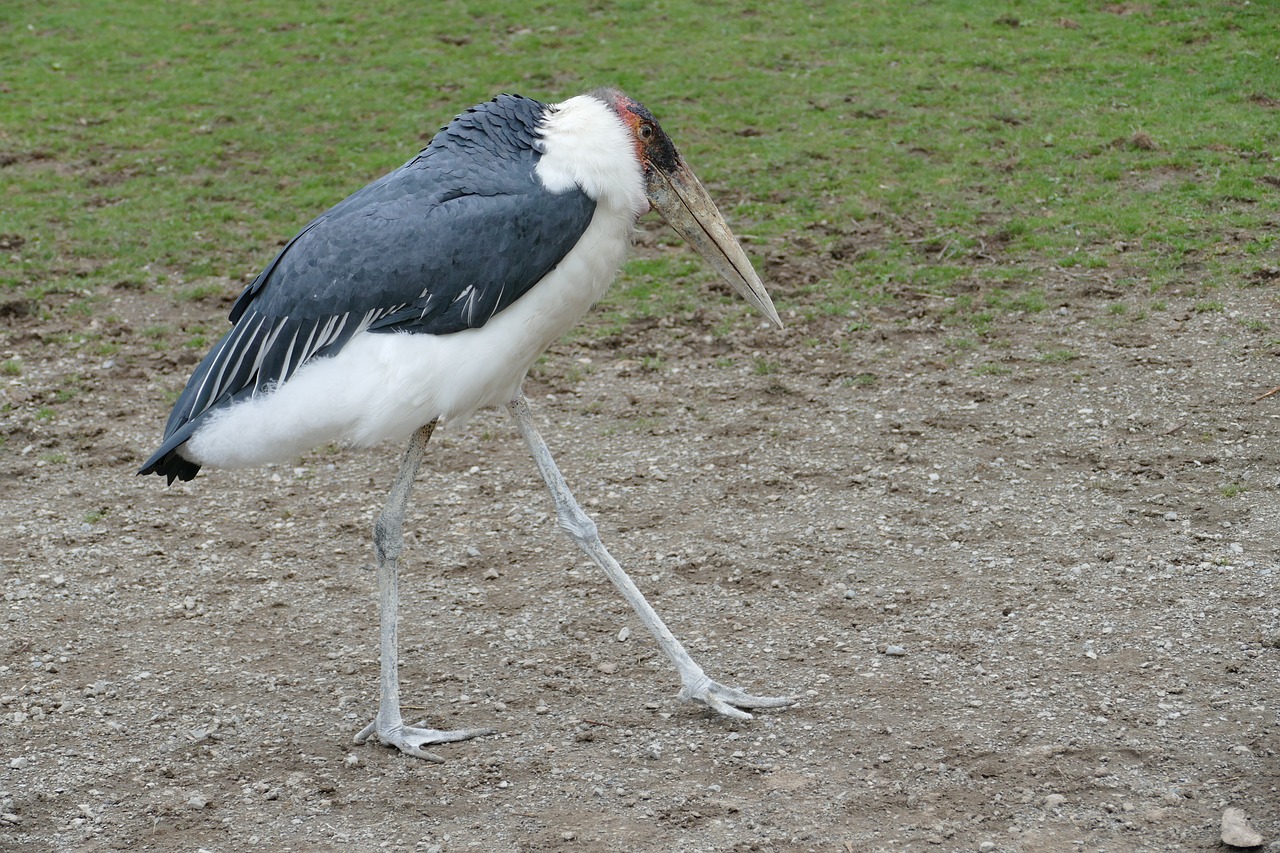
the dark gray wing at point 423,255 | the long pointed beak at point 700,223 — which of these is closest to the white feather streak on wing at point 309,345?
the dark gray wing at point 423,255

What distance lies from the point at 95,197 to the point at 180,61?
3.79 meters

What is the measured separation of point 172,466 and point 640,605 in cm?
155

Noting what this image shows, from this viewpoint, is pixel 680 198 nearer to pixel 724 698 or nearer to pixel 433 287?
pixel 433 287

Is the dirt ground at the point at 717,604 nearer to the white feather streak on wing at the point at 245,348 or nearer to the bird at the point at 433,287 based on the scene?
the bird at the point at 433,287

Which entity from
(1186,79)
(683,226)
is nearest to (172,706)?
(683,226)

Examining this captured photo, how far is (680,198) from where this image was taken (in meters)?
4.35

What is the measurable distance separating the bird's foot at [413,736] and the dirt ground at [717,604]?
55mm

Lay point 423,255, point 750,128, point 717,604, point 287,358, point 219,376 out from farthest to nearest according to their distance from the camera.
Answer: point 750,128 < point 717,604 < point 219,376 < point 287,358 < point 423,255

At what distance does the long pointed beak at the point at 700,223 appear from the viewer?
4.32 metres

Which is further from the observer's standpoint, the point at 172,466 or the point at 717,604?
the point at 717,604

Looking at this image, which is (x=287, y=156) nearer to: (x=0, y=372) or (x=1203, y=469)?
(x=0, y=372)

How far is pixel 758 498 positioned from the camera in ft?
19.5

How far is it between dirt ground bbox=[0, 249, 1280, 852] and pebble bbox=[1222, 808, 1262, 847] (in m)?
0.04

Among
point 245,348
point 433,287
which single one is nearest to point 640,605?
point 433,287
